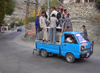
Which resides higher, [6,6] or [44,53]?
[6,6]

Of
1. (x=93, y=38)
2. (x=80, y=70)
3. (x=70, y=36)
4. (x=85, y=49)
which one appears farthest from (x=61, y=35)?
(x=93, y=38)

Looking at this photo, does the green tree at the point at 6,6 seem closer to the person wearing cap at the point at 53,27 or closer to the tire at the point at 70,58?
the person wearing cap at the point at 53,27

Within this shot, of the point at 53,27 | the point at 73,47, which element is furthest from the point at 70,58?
the point at 53,27

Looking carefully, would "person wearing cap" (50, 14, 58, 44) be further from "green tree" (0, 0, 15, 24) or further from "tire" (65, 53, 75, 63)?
"green tree" (0, 0, 15, 24)

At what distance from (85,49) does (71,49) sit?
0.76m

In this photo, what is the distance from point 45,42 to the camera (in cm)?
755

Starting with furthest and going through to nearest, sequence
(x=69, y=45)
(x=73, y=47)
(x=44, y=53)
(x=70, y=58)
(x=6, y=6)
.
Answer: (x=6, y=6) → (x=44, y=53) → (x=70, y=58) → (x=69, y=45) → (x=73, y=47)

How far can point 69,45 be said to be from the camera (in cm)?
635

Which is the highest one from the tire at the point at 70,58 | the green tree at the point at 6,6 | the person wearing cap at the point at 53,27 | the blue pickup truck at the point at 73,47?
the green tree at the point at 6,6

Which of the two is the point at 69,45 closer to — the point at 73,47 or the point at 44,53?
the point at 73,47

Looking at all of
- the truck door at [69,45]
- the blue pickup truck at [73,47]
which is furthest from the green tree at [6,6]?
the truck door at [69,45]

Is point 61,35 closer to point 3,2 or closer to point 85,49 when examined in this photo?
point 85,49

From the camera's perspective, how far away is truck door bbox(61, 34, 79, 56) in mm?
6098

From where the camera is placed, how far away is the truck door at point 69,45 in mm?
6098
